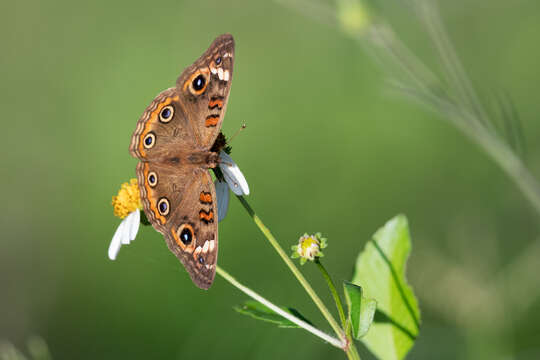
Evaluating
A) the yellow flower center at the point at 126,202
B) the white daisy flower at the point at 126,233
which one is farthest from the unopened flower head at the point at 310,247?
the yellow flower center at the point at 126,202

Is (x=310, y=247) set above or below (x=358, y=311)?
above

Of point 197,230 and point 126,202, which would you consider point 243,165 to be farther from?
point 197,230

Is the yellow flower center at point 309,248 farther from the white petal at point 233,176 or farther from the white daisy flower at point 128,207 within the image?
the white daisy flower at point 128,207

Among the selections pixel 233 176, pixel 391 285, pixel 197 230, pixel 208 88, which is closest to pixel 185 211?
pixel 197 230

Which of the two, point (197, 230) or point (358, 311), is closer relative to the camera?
point (358, 311)

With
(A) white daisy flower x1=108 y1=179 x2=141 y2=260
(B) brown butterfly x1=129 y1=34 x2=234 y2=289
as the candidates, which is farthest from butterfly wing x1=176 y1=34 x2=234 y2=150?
(A) white daisy flower x1=108 y1=179 x2=141 y2=260

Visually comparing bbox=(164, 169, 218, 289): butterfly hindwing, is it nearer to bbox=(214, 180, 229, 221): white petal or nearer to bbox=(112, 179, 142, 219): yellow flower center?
bbox=(214, 180, 229, 221): white petal
